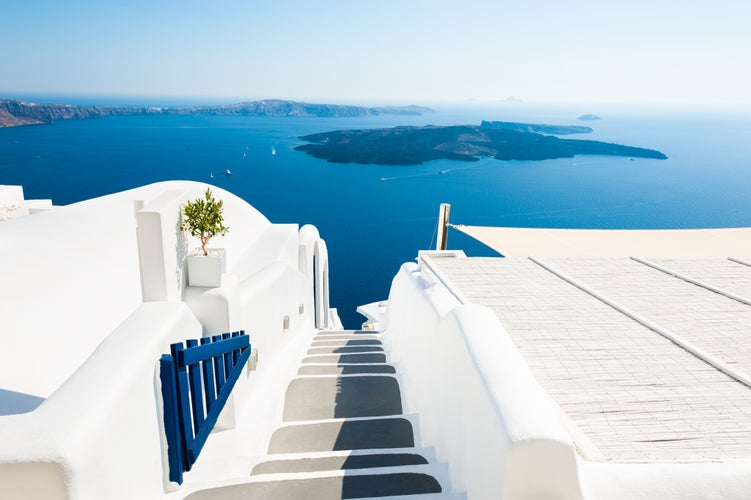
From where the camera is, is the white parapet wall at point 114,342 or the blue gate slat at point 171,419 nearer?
the white parapet wall at point 114,342

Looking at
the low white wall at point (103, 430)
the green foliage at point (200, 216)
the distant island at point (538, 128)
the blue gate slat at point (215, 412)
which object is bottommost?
the blue gate slat at point (215, 412)

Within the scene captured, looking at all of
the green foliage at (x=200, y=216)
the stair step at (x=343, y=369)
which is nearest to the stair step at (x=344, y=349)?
the stair step at (x=343, y=369)

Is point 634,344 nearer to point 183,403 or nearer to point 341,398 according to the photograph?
point 341,398

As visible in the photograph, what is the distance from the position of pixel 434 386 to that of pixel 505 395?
1945 mm

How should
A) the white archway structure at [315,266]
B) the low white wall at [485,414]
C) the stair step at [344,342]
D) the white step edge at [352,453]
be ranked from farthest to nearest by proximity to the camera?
the white archway structure at [315,266] < the stair step at [344,342] < the white step edge at [352,453] < the low white wall at [485,414]

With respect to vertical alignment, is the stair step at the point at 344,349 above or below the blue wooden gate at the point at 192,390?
below

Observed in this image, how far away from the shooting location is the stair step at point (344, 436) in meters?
4.64

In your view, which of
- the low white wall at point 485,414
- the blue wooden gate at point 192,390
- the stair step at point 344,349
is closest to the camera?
the low white wall at point 485,414

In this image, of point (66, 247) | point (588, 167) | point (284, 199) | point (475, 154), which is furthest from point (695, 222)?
point (66, 247)

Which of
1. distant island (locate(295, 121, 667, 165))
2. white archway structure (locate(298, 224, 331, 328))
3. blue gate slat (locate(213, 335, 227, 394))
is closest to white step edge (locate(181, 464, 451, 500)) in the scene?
blue gate slat (locate(213, 335, 227, 394))

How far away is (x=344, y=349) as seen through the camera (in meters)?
9.02

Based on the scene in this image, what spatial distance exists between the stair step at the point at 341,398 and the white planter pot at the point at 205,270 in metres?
1.90

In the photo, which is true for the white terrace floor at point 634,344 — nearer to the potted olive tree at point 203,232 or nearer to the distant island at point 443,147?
the potted olive tree at point 203,232

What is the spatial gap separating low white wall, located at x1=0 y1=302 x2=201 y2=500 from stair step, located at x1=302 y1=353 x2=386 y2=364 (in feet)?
15.2
